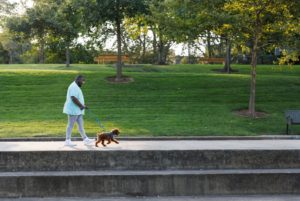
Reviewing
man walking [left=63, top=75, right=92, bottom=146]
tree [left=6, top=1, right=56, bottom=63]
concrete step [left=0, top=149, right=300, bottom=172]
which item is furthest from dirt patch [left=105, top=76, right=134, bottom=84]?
concrete step [left=0, top=149, right=300, bottom=172]

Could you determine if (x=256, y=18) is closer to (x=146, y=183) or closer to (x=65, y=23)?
(x=146, y=183)

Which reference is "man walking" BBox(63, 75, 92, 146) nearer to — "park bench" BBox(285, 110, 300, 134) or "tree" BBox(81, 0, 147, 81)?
"park bench" BBox(285, 110, 300, 134)

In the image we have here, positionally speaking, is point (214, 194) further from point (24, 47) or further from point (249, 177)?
point (24, 47)

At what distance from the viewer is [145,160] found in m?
9.80

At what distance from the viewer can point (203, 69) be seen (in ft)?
127

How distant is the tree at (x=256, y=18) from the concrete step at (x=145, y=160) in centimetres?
973

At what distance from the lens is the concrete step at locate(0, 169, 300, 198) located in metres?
8.98

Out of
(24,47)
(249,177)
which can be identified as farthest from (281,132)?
(24,47)

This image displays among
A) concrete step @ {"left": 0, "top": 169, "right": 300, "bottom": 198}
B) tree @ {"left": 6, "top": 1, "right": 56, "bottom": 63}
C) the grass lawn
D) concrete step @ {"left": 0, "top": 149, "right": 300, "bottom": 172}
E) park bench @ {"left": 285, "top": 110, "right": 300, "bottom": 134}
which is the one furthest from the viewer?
tree @ {"left": 6, "top": 1, "right": 56, "bottom": 63}

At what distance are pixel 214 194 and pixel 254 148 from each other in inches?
64.6

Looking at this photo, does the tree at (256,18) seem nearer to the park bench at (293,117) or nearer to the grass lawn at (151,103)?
the grass lawn at (151,103)

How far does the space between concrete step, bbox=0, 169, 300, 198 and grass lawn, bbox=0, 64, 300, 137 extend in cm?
609

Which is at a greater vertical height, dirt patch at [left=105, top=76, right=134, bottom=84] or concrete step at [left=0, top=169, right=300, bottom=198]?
dirt patch at [left=105, top=76, right=134, bottom=84]

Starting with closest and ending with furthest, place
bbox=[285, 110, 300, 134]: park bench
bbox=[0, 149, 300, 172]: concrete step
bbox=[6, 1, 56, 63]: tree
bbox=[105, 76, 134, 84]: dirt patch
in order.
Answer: bbox=[0, 149, 300, 172]: concrete step < bbox=[285, 110, 300, 134]: park bench < bbox=[105, 76, 134, 84]: dirt patch < bbox=[6, 1, 56, 63]: tree
